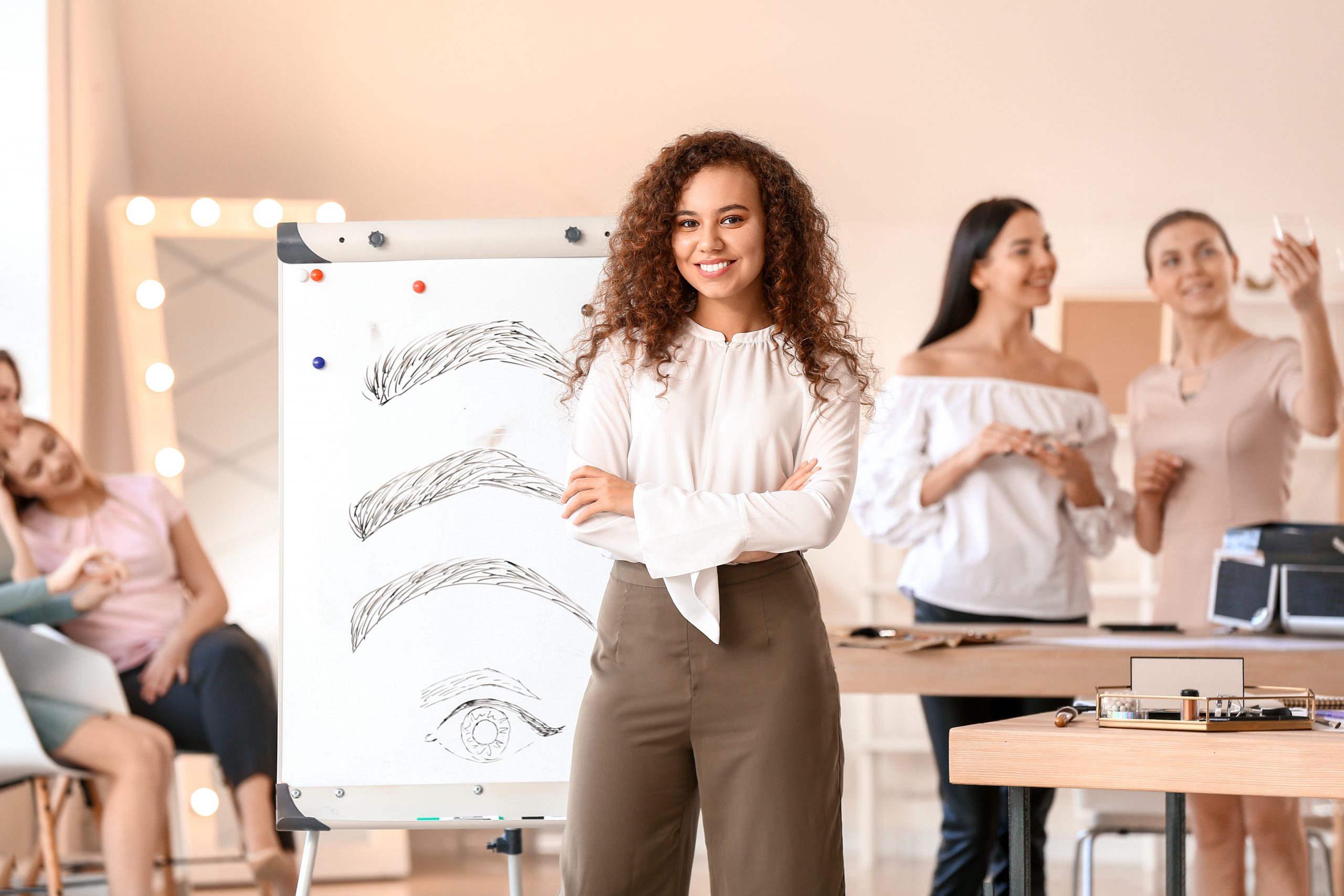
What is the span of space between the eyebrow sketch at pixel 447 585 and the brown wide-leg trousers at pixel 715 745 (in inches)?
18.7

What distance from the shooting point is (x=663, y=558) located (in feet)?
4.75

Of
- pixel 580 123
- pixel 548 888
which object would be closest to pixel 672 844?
pixel 548 888

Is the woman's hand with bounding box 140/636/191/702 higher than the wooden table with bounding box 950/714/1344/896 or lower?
lower

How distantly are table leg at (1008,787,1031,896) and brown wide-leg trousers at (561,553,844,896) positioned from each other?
0.25m

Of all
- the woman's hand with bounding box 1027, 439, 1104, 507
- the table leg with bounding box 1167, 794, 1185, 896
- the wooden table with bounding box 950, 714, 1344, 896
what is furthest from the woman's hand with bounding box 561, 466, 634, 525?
the woman's hand with bounding box 1027, 439, 1104, 507

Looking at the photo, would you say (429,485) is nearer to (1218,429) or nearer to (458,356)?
(458,356)

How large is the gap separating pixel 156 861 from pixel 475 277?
2.13 m

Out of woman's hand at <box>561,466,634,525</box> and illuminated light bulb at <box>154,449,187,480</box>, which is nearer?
woman's hand at <box>561,466,634,525</box>

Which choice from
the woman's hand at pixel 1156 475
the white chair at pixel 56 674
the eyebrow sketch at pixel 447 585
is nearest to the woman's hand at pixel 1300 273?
the woman's hand at pixel 1156 475

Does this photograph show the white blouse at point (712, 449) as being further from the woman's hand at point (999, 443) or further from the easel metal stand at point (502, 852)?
the woman's hand at point (999, 443)

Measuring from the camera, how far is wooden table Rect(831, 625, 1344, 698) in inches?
83.2

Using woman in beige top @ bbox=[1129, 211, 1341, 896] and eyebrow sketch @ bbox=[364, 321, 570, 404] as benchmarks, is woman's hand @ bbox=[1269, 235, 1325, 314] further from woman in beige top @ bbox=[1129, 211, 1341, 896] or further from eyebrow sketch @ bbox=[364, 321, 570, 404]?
eyebrow sketch @ bbox=[364, 321, 570, 404]

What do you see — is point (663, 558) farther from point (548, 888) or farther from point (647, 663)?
point (548, 888)

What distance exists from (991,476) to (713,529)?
4.25 ft
